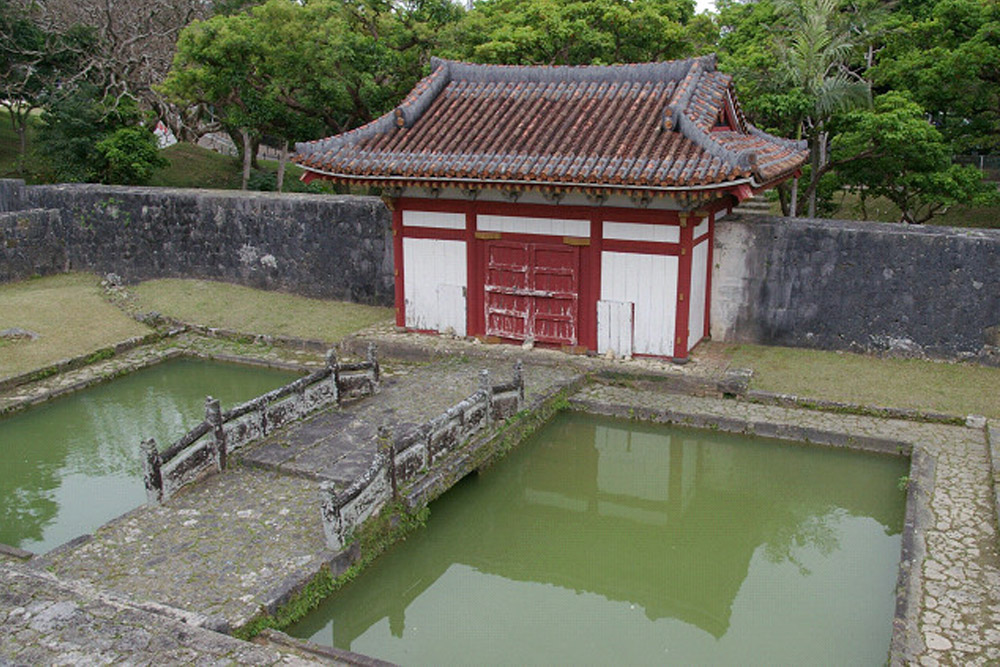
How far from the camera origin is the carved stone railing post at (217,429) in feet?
34.8

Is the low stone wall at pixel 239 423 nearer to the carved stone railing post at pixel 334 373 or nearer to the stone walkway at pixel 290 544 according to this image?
the carved stone railing post at pixel 334 373

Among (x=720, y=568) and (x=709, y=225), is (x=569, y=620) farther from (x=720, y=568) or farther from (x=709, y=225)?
(x=709, y=225)

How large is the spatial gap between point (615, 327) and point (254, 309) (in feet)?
27.3

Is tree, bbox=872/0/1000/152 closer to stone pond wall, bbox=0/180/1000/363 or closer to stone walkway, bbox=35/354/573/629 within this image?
stone pond wall, bbox=0/180/1000/363

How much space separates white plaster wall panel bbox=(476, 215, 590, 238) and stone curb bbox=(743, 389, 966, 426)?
12.6ft

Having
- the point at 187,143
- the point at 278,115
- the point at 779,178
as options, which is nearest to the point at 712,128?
the point at 779,178

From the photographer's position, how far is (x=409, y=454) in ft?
33.8

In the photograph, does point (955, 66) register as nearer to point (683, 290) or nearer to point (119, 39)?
point (683, 290)

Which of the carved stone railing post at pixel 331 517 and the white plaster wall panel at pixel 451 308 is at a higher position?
the white plaster wall panel at pixel 451 308

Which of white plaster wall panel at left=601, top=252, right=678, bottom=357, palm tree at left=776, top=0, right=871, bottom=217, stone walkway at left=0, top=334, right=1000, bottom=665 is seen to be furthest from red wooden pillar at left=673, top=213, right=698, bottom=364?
palm tree at left=776, top=0, right=871, bottom=217

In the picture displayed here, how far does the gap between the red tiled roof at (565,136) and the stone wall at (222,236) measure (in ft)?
10.7

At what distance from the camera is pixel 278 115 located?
23.6 m

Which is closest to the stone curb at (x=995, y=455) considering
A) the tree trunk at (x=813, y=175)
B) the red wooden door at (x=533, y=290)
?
the red wooden door at (x=533, y=290)

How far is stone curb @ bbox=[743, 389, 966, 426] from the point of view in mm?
12633
